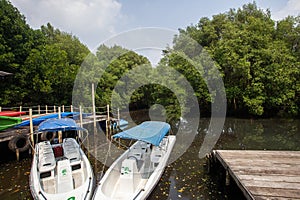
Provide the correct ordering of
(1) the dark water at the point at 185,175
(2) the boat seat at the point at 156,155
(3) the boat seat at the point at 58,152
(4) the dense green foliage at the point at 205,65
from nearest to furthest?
(1) the dark water at the point at 185,175
(2) the boat seat at the point at 156,155
(3) the boat seat at the point at 58,152
(4) the dense green foliage at the point at 205,65

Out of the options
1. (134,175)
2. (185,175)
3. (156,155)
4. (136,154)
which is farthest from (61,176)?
(185,175)

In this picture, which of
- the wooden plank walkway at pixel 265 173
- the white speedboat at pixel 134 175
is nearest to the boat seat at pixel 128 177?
the white speedboat at pixel 134 175

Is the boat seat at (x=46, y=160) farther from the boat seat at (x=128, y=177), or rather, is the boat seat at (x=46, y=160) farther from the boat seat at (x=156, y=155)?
the boat seat at (x=156, y=155)

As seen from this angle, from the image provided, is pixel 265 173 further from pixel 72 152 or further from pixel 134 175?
pixel 72 152

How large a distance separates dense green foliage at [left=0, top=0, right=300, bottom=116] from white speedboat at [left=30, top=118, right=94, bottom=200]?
10.5m

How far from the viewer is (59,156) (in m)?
6.53

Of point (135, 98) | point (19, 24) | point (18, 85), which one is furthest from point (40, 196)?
point (135, 98)

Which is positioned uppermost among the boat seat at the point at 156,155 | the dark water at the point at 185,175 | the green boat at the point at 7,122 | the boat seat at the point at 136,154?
the green boat at the point at 7,122

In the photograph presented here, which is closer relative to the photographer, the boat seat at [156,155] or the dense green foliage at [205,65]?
the boat seat at [156,155]

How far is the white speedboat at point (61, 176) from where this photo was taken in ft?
13.2

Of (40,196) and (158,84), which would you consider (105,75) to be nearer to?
(158,84)

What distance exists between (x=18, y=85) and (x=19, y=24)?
6.19m

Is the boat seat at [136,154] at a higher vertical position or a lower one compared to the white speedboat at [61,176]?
higher

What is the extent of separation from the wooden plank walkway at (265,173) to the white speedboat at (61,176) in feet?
10.8
